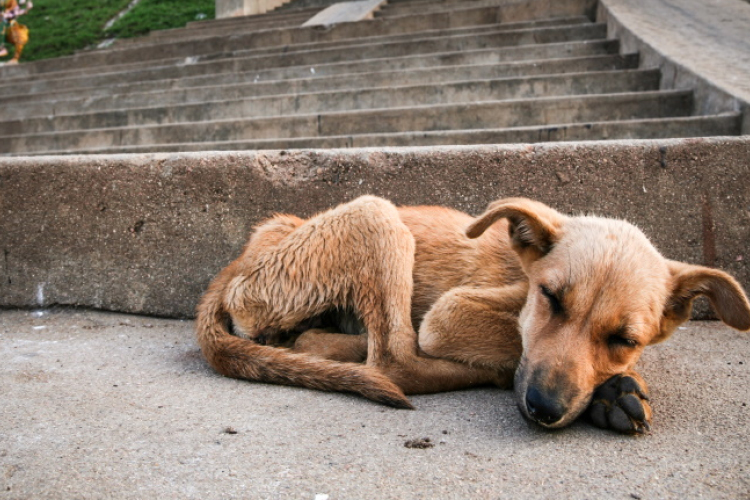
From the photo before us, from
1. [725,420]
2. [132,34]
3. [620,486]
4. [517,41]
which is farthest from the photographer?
[132,34]

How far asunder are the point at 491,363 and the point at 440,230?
1008mm

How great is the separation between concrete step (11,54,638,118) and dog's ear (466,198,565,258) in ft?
18.7

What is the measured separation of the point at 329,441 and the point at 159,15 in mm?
22434

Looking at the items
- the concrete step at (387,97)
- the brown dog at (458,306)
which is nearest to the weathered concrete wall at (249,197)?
the brown dog at (458,306)

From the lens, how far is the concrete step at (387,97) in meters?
7.94

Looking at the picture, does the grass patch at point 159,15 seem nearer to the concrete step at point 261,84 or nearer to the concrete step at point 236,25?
the concrete step at point 236,25

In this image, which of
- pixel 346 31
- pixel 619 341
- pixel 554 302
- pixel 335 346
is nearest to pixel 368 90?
pixel 346 31

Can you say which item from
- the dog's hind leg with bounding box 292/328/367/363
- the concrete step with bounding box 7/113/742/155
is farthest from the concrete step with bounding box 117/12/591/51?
the dog's hind leg with bounding box 292/328/367/363

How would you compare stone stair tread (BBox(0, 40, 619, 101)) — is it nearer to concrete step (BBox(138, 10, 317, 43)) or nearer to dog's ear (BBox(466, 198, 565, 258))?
concrete step (BBox(138, 10, 317, 43))

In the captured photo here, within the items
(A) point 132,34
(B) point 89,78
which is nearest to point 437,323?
(B) point 89,78

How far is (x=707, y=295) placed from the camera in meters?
3.21

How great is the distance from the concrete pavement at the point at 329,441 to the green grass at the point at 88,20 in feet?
64.6

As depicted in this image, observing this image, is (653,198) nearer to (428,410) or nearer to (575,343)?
(575,343)

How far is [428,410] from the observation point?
10.5 feet
